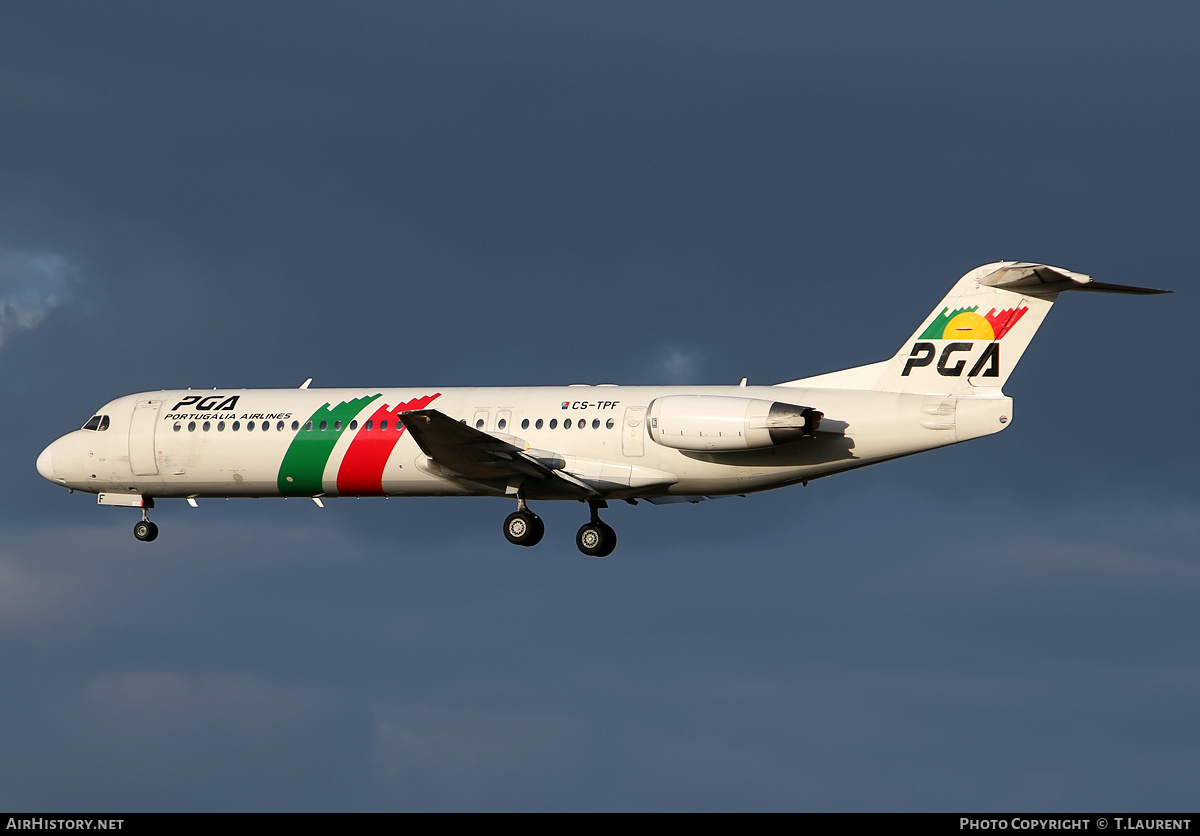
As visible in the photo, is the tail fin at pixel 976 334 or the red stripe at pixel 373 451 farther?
the red stripe at pixel 373 451

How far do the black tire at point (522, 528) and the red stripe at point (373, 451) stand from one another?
10.8 ft

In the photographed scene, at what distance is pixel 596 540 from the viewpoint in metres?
39.6

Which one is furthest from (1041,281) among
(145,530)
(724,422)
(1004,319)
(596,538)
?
(145,530)

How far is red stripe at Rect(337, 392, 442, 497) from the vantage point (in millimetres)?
39219

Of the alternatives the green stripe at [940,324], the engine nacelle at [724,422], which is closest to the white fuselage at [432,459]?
the engine nacelle at [724,422]

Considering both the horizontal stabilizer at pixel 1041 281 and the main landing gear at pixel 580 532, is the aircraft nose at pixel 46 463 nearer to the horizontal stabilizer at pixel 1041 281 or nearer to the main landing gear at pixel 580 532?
the main landing gear at pixel 580 532

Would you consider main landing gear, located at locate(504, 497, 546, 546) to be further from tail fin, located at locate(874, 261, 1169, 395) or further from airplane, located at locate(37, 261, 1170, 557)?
tail fin, located at locate(874, 261, 1169, 395)

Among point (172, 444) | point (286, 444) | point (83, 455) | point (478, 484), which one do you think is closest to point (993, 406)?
point (478, 484)

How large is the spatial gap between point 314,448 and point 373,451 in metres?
1.55

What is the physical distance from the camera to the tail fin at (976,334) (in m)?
35.4

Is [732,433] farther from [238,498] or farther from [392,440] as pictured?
[238,498]

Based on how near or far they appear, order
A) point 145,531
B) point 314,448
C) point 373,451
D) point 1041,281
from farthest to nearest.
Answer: point 145,531, point 314,448, point 373,451, point 1041,281

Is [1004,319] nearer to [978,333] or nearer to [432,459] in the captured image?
[978,333]
